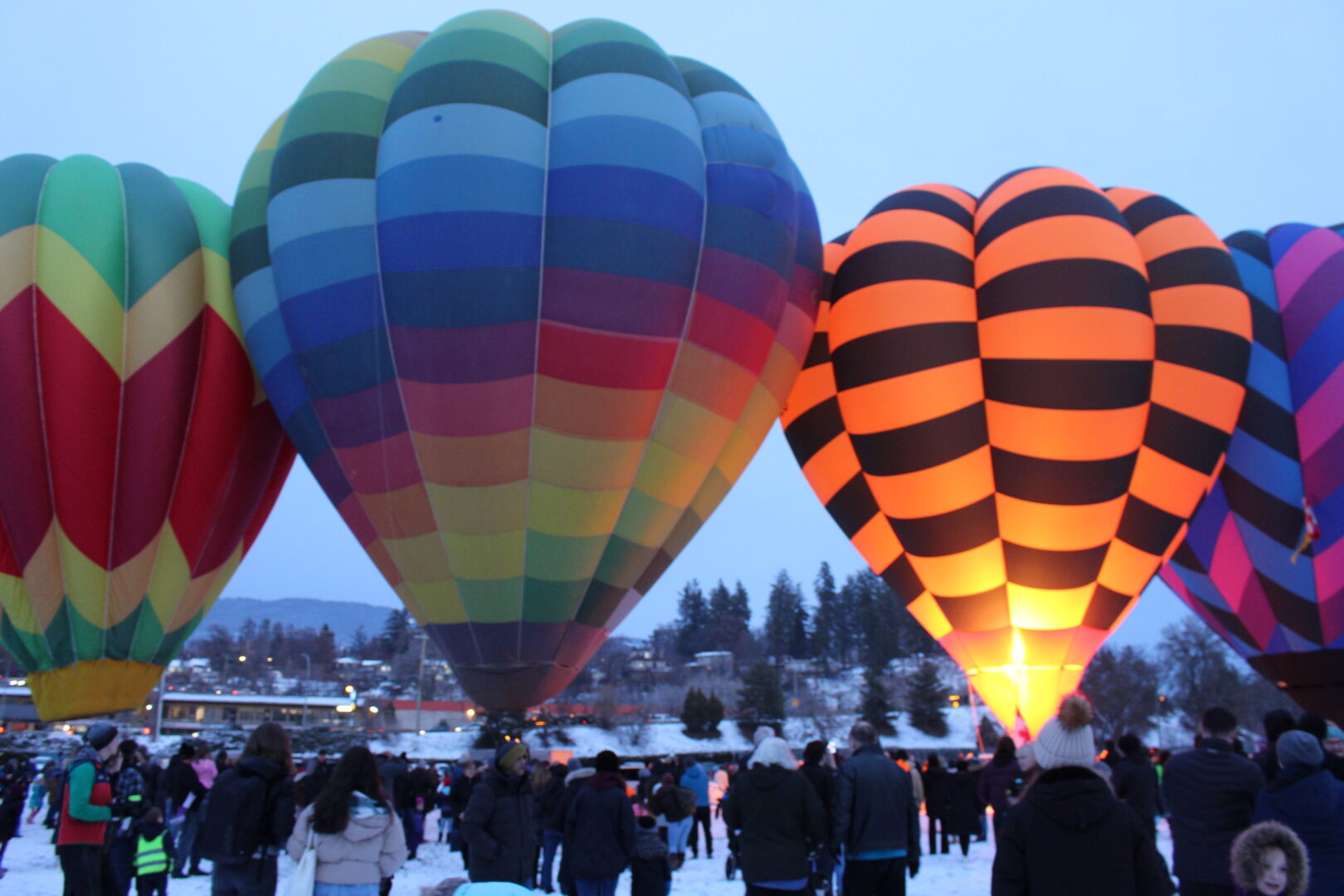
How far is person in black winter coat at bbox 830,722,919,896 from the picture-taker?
439cm

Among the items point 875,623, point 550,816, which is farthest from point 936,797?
point 875,623

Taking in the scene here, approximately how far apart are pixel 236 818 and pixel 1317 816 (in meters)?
3.51

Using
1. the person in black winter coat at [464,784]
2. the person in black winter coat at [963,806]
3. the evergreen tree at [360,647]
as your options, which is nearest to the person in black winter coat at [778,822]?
the person in black winter coat at [464,784]

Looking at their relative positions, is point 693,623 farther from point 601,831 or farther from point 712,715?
point 601,831

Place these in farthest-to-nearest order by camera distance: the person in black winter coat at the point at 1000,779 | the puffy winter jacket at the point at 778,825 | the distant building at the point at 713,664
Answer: the distant building at the point at 713,664
the person in black winter coat at the point at 1000,779
the puffy winter jacket at the point at 778,825

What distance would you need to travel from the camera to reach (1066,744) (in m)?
2.55

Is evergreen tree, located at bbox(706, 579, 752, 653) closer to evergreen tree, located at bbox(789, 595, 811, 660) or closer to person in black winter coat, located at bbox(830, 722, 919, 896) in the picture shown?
evergreen tree, located at bbox(789, 595, 811, 660)

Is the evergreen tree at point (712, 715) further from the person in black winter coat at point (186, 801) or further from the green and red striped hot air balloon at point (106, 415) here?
the person in black winter coat at point (186, 801)

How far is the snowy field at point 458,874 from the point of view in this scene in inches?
259

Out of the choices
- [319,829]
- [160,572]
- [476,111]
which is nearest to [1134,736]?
[319,829]

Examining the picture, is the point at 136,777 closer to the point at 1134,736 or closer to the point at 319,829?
the point at 319,829

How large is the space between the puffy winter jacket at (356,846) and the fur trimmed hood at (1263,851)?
238cm

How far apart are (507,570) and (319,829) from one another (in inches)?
144

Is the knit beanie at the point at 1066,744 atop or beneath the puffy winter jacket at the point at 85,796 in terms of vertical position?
atop
